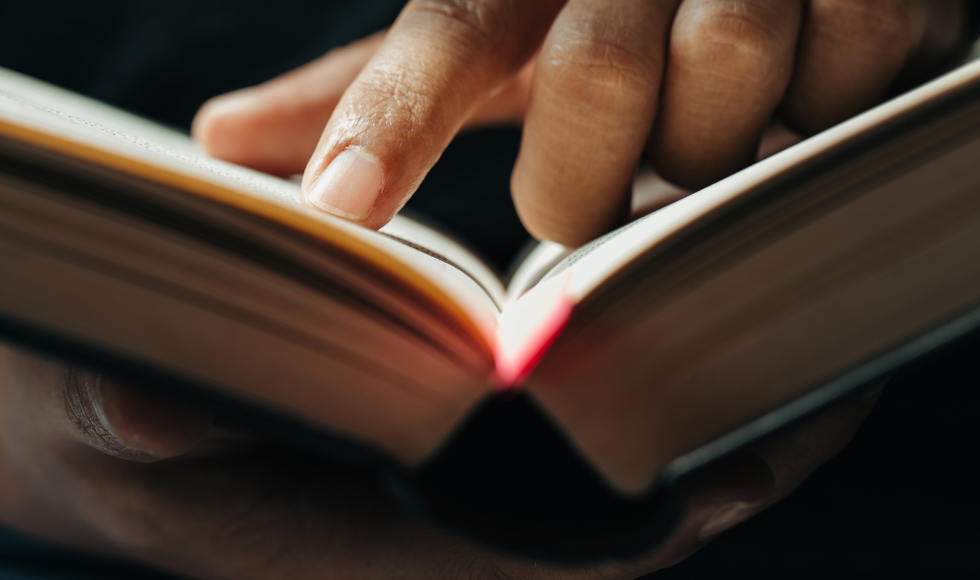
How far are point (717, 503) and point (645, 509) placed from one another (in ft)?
0.12

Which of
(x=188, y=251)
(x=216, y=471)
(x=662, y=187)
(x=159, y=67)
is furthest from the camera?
(x=159, y=67)

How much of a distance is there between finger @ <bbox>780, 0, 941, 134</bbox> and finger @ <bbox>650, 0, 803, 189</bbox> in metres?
0.02

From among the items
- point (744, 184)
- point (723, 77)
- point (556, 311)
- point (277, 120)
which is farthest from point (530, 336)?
point (277, 120)

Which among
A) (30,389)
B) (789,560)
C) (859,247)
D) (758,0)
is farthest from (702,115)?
(30,389)

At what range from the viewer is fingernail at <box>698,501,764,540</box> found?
1.04 ft

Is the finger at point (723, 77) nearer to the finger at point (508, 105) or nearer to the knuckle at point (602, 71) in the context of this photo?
the knuckle at point (602, 71)

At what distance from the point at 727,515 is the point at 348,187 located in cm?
28

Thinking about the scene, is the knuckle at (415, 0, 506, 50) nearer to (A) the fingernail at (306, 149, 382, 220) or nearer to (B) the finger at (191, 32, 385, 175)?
(A) the fingernail at (306, 149, 382, 220)

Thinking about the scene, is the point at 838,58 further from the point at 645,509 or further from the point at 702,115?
the point at 645,509

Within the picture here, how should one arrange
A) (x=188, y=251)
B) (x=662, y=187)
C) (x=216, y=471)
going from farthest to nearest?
1. (x=662, y=187)
2. (x=216, y=471)
3. (x=188, y=251)

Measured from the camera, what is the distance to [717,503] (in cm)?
31

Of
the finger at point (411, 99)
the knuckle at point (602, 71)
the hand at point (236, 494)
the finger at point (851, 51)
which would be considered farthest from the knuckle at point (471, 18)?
the hand at point (236, 494)

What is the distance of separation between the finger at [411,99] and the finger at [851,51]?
0.77 ft

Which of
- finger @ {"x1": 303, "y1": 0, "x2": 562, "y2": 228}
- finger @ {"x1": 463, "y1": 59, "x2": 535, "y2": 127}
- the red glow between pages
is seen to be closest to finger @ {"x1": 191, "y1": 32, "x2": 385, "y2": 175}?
finger @ {"x1": 463, "y1": 59, "x2": 535, "y2": 127}
